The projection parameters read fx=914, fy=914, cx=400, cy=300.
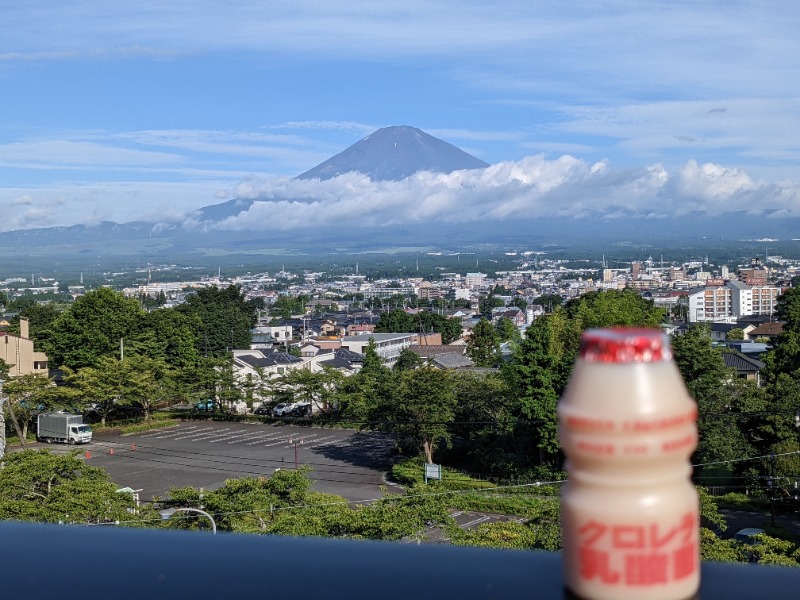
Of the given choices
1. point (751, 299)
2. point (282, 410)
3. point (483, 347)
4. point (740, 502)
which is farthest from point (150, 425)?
point (751, 299)

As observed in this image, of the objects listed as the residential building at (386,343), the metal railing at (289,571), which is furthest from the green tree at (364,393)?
the metal railing at (289,571)

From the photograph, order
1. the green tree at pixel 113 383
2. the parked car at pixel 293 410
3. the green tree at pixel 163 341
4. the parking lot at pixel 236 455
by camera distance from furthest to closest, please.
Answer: the green tree at pixel 163 341
the parked car at pixel 293 410
the green tree at pixel 113 383
the parking lot at pixel 236 455

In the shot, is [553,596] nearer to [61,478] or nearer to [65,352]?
[61,478]

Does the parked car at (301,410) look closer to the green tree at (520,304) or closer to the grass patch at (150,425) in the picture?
the grass patch at (150,425)

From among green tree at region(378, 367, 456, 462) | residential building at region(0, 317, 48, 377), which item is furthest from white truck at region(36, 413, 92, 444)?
green tree at region(378, 367, 456, 462)

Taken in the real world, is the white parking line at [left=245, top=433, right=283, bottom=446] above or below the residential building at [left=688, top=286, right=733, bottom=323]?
below

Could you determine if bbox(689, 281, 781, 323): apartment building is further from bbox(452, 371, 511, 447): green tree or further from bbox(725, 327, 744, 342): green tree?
bbox(452, 371, 511, 447): green tree
